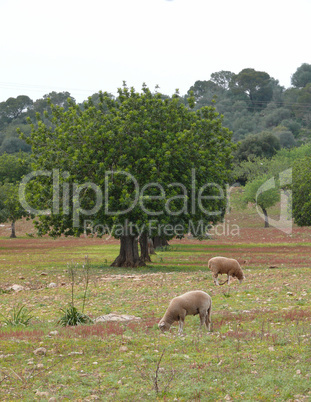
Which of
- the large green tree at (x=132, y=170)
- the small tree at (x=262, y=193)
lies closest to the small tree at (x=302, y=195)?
the small tree at (x=262, y=193)

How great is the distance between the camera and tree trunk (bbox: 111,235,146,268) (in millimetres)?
36656

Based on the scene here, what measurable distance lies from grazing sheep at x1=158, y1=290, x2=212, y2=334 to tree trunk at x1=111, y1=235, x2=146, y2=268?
73.8 ft

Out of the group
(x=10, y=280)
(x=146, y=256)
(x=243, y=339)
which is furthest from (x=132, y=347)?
(x=146, y=256)

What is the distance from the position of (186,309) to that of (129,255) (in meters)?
23.3

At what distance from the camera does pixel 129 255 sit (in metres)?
37.0

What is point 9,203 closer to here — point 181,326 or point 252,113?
point 181,326

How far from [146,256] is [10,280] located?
43.9 ft

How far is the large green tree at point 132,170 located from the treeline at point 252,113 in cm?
8507

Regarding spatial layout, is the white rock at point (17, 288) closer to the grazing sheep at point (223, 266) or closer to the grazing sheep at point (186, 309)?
the grazing sheep at point (223, 266)

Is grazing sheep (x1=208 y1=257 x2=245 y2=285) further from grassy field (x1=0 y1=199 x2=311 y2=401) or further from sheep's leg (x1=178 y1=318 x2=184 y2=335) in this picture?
sheep's leg (x1=178 y1=318 x2=184 y2=335)

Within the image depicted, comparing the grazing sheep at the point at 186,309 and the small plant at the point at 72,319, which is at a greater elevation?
the grazing sheep at the point at 186,309

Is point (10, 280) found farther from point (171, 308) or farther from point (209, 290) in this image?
→ point (171, 308)

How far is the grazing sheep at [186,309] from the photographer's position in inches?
539

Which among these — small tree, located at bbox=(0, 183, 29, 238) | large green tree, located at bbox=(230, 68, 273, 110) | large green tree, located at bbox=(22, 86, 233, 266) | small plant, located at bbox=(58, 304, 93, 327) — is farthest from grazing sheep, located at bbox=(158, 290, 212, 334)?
large green tree, located at bbox=(230, 68, 273, 110)
